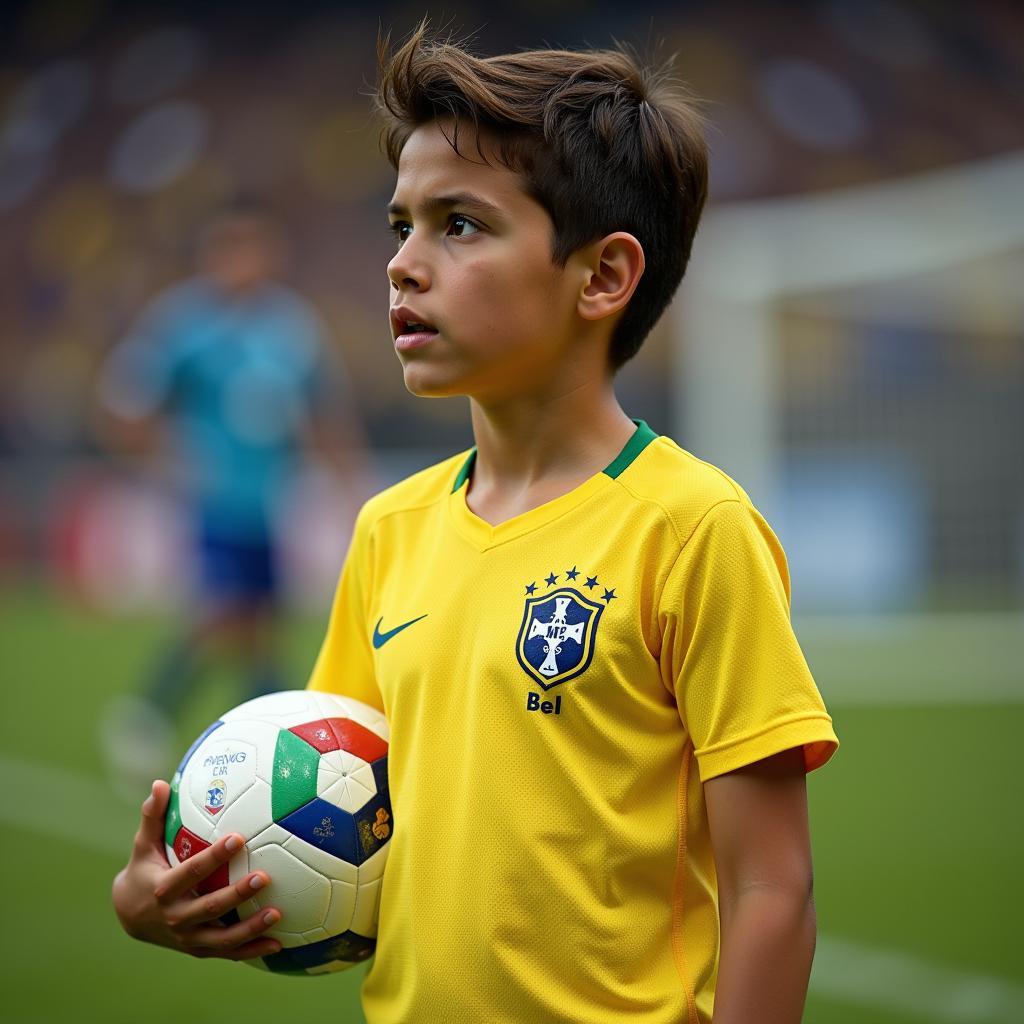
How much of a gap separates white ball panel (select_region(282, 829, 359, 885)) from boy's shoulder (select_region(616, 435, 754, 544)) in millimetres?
599

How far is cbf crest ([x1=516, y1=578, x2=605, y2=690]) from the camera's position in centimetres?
169

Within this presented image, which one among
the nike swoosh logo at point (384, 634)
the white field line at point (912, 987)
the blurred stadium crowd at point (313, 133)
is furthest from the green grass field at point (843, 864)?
the blurred stadium crowd at point (313, 133)

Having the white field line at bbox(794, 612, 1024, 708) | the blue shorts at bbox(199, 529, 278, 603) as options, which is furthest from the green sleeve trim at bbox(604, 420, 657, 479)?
the white field line at bbox(794, 612, 1024, 708)

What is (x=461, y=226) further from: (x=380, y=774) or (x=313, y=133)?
(x=313, y=133)

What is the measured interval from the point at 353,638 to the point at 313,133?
18.4 m

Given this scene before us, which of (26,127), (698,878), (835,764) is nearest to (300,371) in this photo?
(835,764)

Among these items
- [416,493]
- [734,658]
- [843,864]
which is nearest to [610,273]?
[416,493]

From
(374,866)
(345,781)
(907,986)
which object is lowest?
(907,986)

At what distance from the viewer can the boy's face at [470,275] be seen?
1.79 m

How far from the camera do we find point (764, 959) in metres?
1.61

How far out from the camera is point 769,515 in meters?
11.7

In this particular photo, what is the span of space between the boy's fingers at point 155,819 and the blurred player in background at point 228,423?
12.8 feet

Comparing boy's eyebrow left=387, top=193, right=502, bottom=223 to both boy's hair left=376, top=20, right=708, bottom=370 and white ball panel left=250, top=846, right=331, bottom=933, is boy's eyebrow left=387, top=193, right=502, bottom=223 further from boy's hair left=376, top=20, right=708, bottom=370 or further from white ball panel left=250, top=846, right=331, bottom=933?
white ball panel left=250, top=846, right=331, bottom=933

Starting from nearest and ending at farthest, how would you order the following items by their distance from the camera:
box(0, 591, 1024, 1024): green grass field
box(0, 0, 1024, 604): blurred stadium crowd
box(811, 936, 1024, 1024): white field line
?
box(811, 936, 1024, 1024): white field line < box(0, 591, 1024, 1024): green grass field < box(0, 0, 1024, 604): blurred stadium crowd
